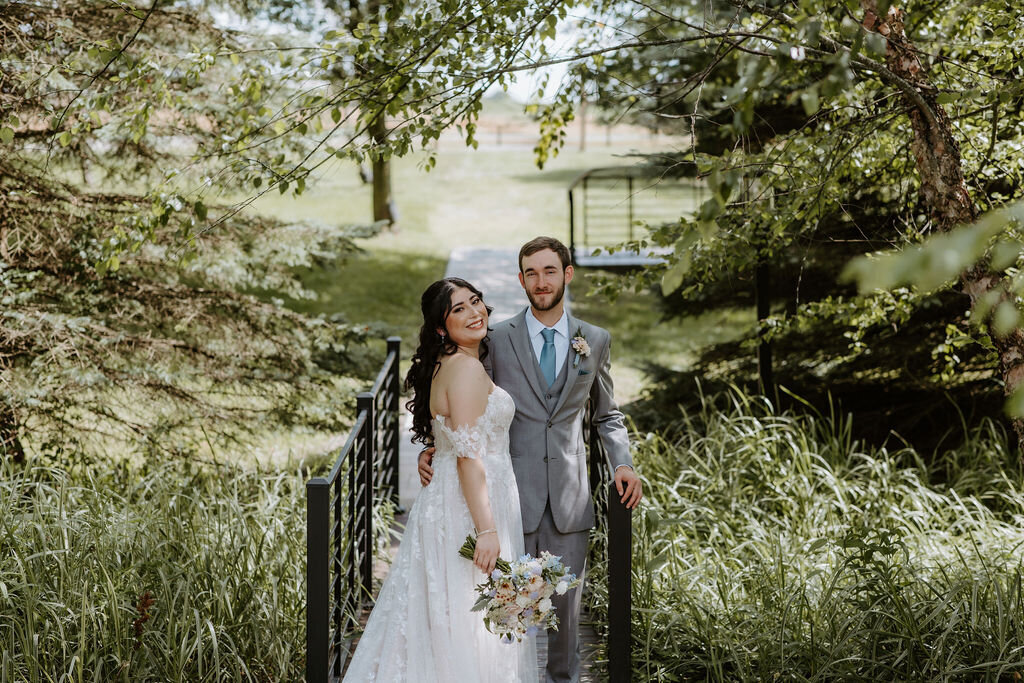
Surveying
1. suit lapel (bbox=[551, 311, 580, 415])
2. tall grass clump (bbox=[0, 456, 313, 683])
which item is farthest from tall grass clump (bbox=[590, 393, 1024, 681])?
tall grass clump (bbox=[0, 456, 313, 683])

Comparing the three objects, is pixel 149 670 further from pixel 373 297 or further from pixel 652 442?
pixel 373 297

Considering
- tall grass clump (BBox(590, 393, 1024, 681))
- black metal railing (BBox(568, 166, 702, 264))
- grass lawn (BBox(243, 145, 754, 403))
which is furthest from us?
black metal railing (BBox(568, 166, 702, 264))

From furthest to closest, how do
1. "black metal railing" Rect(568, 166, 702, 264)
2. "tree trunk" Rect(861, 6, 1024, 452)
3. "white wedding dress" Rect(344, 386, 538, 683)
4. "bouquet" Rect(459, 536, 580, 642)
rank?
"black metal railing" Rect(568, 166, 702, 264)
"tree trunk" Rect(861, 6, 1024, 452)
"white wedding dress" Rect(344, 386, 538, 683)
"bouquet" Rect(459, 536, 580, 642)

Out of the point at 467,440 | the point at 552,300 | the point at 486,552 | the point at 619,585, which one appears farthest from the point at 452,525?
the point at 552,300

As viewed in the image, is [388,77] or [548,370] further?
[388,77]

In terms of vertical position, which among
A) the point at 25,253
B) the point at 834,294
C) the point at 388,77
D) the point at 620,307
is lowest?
the point at 620,307

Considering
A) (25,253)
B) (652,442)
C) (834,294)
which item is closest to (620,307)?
(834,294)

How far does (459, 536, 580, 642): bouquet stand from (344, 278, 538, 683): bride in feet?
0.49

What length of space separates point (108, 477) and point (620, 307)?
1112 cm

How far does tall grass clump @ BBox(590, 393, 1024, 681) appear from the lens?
11.7 ft

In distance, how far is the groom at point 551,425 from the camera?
137 inches

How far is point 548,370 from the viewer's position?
11.6ft

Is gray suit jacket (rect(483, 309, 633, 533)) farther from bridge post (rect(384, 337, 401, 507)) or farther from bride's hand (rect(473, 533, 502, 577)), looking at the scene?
bridge post (rect(384, 337, 401, 507))

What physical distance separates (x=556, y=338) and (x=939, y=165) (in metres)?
1.56
